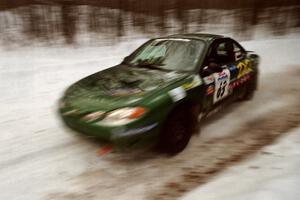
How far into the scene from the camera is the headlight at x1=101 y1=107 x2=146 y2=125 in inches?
151

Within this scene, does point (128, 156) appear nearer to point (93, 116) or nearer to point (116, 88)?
point (93, 116)

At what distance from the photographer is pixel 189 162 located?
14.3 feet

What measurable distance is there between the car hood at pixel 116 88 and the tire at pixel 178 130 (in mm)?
405

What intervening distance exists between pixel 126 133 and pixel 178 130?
878 millimetres

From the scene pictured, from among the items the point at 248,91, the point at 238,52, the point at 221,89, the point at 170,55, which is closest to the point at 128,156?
the point at 170,55

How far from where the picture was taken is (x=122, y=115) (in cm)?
387

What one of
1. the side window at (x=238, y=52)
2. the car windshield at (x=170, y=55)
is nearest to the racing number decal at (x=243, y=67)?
the side window at (x=238, y=52)

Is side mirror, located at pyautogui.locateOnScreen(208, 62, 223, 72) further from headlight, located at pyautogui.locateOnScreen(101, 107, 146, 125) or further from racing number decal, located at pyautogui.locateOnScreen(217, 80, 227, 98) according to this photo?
headlight, located at pyautogui.locateOnScreen(101, 107, 146, 125)

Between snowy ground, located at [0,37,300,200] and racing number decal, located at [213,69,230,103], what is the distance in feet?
1.74

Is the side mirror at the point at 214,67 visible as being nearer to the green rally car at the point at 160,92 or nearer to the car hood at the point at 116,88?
the green rally car at the point at 160,92

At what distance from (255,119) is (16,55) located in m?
6.45

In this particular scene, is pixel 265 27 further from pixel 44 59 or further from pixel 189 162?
pixel 189 162

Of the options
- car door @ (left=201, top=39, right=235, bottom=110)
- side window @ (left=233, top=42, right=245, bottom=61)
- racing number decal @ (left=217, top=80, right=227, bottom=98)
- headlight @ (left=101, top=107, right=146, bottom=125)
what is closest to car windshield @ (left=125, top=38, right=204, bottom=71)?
car door @ (left=201, top=39, right=235, bottom=110)

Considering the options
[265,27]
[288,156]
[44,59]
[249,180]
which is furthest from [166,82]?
[265,27]
